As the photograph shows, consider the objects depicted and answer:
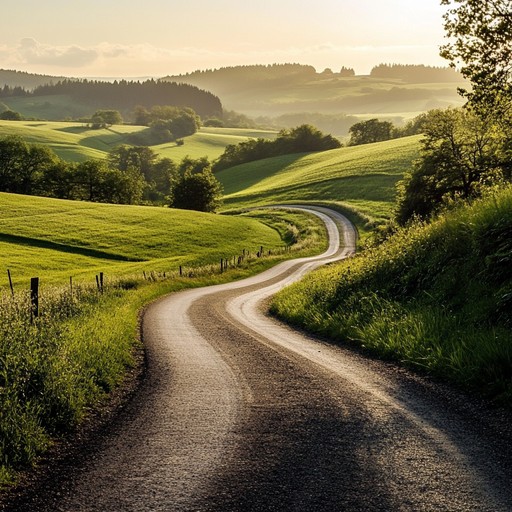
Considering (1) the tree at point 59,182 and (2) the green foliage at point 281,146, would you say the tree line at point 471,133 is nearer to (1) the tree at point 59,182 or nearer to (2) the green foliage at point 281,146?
(1) the tree at point 59,182

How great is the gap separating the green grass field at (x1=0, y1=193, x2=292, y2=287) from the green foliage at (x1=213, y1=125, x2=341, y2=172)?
271ft

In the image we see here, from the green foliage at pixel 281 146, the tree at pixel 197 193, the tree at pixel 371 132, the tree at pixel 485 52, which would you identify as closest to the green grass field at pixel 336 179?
the tree at pixel 197 193

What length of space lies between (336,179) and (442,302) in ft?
313

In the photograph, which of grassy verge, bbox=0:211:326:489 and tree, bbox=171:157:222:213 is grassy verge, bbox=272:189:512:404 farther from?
tree, bbox=171:157:222:213

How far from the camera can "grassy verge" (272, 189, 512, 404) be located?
9.48 metres

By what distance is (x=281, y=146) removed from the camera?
162625 mm

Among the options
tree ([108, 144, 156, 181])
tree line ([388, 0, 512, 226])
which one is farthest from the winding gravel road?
tree ([108, 144, 156, 181])

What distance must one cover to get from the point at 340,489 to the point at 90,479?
301 cm

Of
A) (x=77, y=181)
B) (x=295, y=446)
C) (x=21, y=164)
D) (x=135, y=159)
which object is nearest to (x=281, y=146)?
(x=135, y=159)

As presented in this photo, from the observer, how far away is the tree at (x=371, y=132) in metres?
163

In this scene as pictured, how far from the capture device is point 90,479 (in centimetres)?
630

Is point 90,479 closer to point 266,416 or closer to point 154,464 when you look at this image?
point 154,464

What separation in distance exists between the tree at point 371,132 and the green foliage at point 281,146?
747cm

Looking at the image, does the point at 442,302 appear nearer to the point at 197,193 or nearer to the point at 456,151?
the point at 456,151
